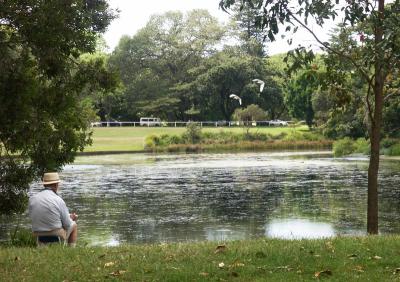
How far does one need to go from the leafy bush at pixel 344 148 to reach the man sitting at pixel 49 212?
4691 centimetres

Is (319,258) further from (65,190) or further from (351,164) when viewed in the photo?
(351,164)

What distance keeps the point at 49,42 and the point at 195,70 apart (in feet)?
274

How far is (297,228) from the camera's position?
19438mm

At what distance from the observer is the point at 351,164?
149 ft

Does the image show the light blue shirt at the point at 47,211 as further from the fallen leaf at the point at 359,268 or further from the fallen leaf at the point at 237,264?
the fallen leaf at the point at 359,268

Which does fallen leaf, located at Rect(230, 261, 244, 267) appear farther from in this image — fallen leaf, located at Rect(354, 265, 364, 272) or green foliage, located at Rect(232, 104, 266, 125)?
green foliage, located at Rect(232, 104, 266, 125)

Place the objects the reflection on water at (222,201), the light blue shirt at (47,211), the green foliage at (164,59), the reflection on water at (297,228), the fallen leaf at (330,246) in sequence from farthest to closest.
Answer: the green foliage at (164,59), the reflection on water at (222,201), the reflection on water at (297,228), the light blue shirt at (47,211), the fallen leaf at (330,246)

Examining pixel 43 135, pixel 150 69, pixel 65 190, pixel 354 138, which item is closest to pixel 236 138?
pixel 354 138

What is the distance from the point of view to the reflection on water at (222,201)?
19219mm

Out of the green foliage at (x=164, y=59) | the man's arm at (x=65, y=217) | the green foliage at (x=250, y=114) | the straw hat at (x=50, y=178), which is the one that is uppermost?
the green foliage at (x=164, y=59)

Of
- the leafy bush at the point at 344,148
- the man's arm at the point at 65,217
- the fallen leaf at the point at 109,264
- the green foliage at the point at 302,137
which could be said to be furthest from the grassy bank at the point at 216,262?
the green foliage at the point at 302,137

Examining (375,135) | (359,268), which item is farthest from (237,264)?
(375,135)

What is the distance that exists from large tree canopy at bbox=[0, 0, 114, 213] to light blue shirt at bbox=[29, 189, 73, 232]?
4.18ft

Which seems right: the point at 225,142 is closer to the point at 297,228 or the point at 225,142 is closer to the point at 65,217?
the point at 297,228
